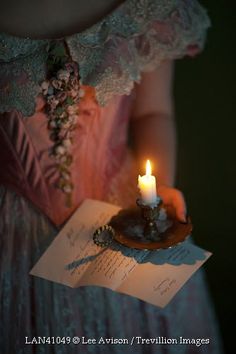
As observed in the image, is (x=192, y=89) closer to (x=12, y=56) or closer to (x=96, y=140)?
(x=96, y=140)

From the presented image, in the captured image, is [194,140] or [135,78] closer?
[135,78]

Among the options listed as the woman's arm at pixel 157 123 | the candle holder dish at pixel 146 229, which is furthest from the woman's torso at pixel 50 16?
the candle holder dish at pixel 146 229

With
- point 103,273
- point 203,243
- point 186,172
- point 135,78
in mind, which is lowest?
point 203,243

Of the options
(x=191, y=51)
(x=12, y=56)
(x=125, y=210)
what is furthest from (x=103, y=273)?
(x=191, y=51)

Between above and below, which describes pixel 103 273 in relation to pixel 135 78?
below

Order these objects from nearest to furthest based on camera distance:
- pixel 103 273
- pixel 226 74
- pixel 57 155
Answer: pixel 103 273 → pixel 57 155 → pixel 226 74

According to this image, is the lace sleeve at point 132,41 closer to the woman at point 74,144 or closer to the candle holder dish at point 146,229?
the woman at point 74,144
